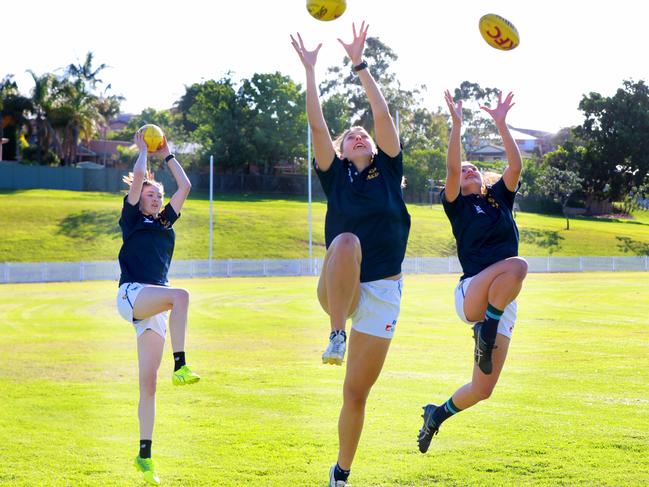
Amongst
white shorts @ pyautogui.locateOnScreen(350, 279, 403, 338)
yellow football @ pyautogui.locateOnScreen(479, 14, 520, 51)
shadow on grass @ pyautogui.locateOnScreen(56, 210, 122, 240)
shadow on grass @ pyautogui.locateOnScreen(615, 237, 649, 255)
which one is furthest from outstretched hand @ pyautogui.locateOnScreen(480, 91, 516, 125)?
shadow on grass @ pyautogui.locateOnScreen(615, 237, 649, 255)

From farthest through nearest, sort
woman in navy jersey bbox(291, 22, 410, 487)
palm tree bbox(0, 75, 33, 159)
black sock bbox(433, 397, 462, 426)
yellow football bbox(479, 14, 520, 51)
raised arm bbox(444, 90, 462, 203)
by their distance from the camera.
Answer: palm tree bbox(0, 75, 33, 159)
yellow football bbox(479, 14, 520, 51)
black sock bbox(433, 397, 462, 426)
raised arm bbox(444, 90, 462, 203)
woman in navy jersey bbox(291, 22, 410, 487)

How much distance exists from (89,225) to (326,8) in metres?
67.7

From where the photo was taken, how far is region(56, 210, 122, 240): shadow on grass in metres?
71.5

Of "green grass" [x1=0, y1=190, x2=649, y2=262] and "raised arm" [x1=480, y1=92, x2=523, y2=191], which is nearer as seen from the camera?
"raised arm" [x1=480, y1=92, x2=523, y2=191]

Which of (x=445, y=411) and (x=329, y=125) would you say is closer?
(x=445, y=411)

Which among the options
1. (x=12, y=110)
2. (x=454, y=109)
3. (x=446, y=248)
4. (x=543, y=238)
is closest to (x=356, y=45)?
(x=454, y=109)

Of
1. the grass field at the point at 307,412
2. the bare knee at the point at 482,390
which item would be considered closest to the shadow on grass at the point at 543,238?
the grass field at the point at 307,412

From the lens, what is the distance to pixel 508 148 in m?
8.26

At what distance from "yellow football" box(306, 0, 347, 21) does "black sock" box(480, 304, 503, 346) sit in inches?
109

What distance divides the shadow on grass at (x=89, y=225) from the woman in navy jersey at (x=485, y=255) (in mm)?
64225

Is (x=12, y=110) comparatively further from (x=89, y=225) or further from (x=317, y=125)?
(x=317, y=125)

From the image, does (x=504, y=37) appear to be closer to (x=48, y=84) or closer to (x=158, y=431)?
(x=158, y=431)

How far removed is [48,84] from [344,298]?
86758 mm

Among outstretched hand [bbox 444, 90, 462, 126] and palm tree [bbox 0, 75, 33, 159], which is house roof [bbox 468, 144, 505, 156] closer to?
palm tree [bbox 0, 75, 33, 159]
